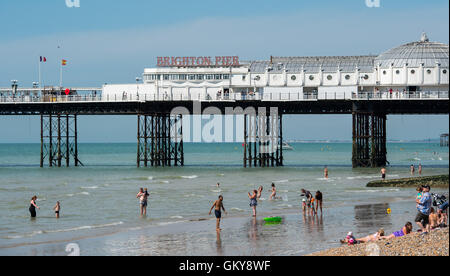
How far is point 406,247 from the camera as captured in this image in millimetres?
21281

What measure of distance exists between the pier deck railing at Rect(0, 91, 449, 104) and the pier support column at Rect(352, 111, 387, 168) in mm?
2360

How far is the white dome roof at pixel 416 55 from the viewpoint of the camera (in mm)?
76375

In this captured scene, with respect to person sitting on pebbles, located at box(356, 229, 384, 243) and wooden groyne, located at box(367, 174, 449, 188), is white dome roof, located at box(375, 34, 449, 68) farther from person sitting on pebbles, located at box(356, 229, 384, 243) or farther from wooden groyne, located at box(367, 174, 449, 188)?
person sitting on pebbles, located at box(356, 229, 384, 243)

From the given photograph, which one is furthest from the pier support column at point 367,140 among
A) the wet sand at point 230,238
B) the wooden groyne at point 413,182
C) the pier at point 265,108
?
the wet sand at point 230,238

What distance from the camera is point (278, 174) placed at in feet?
226

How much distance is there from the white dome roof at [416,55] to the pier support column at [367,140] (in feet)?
19.9

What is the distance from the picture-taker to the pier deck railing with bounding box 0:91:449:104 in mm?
72125

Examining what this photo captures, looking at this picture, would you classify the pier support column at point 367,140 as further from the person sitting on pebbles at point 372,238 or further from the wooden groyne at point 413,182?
the person sitting on pebbles at point 372,238
